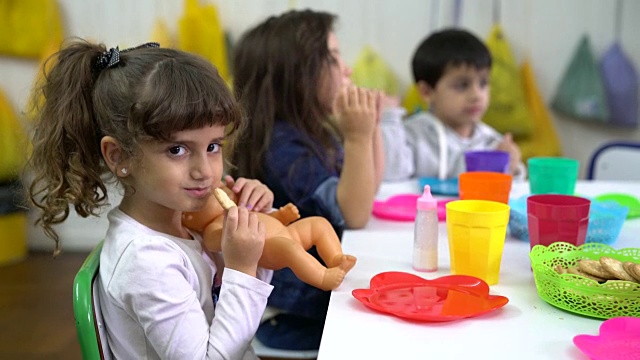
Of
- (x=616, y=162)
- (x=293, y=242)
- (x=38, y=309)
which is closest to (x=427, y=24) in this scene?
(x=616, y=162)

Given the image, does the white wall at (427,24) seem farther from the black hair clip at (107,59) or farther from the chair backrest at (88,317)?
the chair backrest at (88,317)

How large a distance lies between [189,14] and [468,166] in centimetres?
185

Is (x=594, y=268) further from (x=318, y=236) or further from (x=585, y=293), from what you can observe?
(x=318, y=236)

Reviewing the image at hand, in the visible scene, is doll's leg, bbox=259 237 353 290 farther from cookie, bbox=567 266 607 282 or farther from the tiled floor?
the tiled floor

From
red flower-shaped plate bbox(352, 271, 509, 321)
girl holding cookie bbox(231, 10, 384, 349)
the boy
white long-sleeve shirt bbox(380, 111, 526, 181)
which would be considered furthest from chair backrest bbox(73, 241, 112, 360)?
the boy

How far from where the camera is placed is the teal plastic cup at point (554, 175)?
5.17 ft

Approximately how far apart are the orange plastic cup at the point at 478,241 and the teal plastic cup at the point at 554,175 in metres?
0.49

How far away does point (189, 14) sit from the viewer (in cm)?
320

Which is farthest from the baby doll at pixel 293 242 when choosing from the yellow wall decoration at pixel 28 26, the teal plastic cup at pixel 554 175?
the yellow wall decoration at pixel 28 26

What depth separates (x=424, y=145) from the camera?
2252 millimetres

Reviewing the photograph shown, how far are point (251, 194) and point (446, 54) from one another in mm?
1264

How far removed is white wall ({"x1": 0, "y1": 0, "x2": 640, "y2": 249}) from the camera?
313cm

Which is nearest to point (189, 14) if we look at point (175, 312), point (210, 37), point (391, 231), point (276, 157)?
point (210, 37)

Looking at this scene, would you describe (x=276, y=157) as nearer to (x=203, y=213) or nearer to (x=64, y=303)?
(x=203, y=213)
